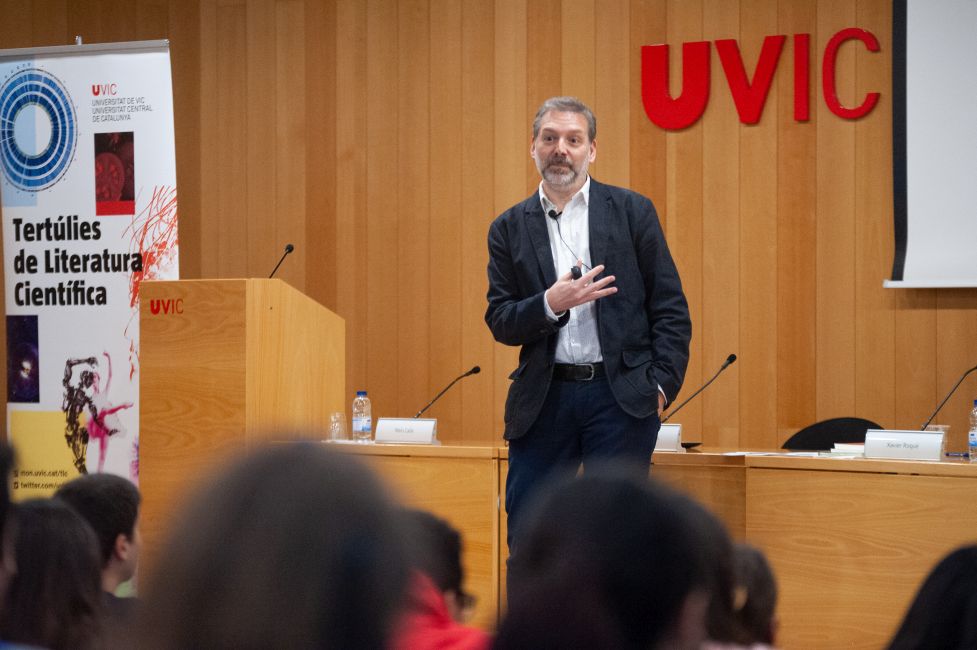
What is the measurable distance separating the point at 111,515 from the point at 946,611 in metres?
1.72

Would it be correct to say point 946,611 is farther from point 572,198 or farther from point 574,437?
point 572,198

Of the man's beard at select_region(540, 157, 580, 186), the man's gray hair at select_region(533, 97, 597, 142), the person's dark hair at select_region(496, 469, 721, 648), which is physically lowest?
the person's dark hair at select_region(496, 469, 721, 648)

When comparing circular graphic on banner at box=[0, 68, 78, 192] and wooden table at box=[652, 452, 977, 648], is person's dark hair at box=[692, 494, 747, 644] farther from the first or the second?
circular graphic on banner at box=[0, 68, 78, 192]

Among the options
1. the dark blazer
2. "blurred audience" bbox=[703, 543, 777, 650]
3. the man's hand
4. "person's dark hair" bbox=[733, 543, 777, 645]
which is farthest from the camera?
the dark blazer

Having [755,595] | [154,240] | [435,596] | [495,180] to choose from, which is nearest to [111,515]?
[755,595]

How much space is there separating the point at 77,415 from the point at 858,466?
11.3 ft

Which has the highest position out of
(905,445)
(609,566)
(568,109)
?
(568,109)

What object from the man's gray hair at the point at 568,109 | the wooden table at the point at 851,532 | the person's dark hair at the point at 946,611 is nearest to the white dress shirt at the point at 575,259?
the man's gray hair at the point at 568,109

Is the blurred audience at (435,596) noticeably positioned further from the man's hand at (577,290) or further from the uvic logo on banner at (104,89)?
the uvic logo on banner at (104,89)

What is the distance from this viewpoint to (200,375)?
4.13 m

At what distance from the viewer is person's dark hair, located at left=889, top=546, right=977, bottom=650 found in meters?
1.16

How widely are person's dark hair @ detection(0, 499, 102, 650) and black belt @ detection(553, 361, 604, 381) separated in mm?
1865

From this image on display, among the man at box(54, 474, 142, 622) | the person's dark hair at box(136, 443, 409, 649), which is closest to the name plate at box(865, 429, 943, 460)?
the man at box(54, 474, 142, 622)

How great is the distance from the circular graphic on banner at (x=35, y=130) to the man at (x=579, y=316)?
2751mm
